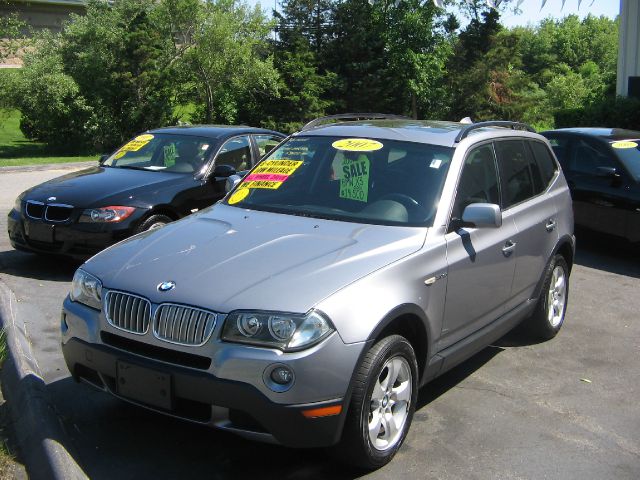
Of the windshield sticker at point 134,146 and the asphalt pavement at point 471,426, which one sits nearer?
the asphalt pavement at point 471,426

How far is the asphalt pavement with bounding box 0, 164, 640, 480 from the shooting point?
3.89 m

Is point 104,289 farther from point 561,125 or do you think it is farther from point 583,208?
point 561,125

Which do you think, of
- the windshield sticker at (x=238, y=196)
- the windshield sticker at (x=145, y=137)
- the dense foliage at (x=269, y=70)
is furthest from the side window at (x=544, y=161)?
the dense foliage at (x=269, y=70)

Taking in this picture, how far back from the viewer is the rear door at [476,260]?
4.45 metres

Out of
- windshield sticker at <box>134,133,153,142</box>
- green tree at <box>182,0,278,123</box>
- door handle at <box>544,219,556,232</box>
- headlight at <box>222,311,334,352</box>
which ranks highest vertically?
green tree at <box>182,0,278,123</box>

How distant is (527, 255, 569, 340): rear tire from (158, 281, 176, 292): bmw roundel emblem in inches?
128

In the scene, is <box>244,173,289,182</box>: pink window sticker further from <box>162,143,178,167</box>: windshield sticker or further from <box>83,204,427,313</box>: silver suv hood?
<box>162,143,178,167</box>: windshield sticker

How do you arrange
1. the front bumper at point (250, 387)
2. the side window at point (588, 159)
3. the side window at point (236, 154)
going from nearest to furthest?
the front bumper at point (250, 387)
the side window at point (236, 154)
the side window at point (588, 159)

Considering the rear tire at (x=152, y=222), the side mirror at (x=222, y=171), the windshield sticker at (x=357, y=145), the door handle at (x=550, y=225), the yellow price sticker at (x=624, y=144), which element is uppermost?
the windshield sticker at (x=357, y=145)

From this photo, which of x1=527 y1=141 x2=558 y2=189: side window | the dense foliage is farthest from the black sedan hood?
the dense foliage

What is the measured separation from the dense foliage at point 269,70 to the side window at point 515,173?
1345 centimetres

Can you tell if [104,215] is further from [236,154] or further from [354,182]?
[354,182]

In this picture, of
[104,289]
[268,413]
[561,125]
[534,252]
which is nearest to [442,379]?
[534,252]

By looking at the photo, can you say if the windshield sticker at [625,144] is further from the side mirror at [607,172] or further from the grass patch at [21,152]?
the grass patch at [21,152]
